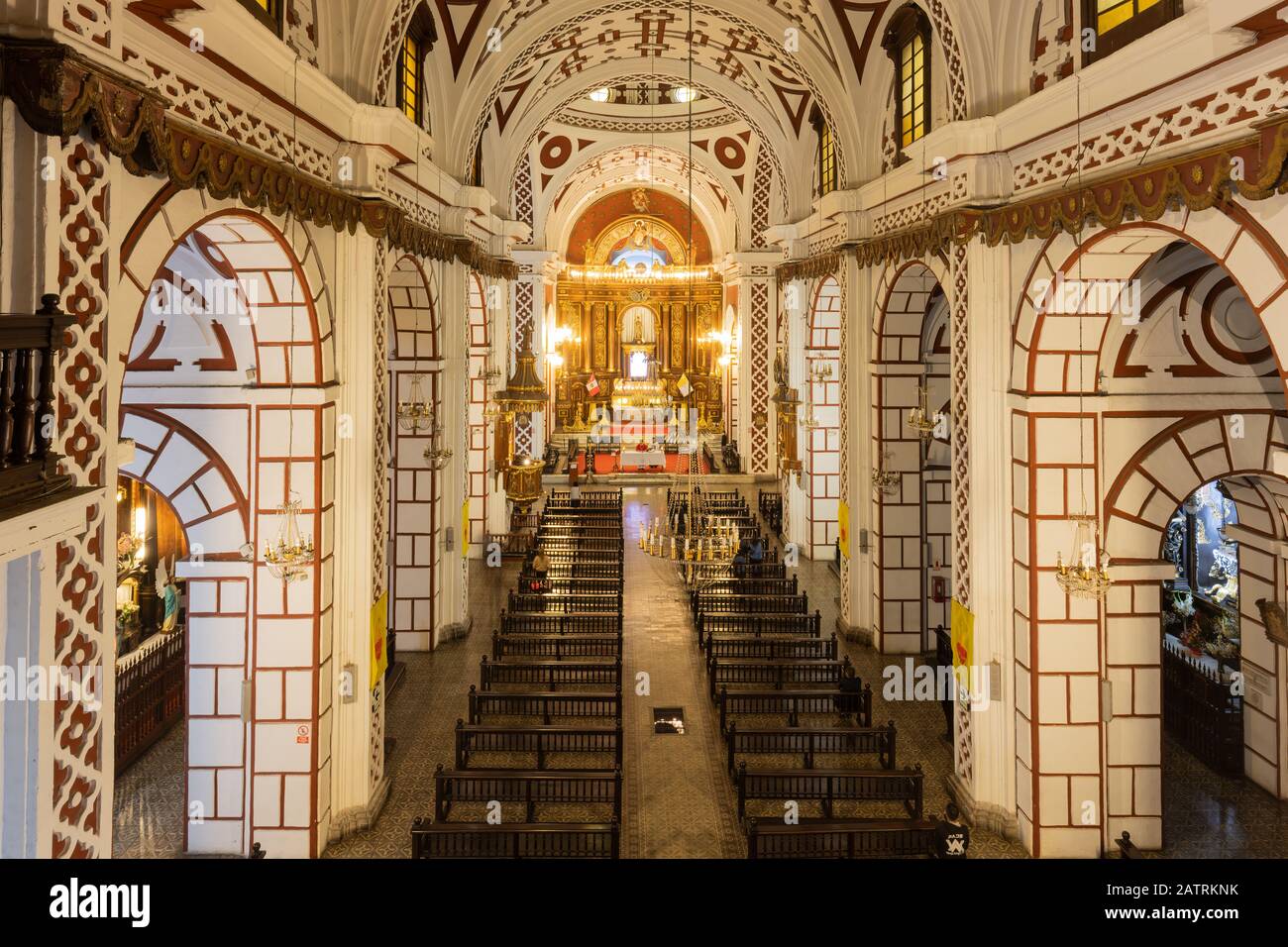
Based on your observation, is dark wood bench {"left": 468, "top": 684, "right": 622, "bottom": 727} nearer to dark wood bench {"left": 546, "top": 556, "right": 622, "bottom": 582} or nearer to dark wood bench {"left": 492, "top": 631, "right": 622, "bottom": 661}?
dark wood bench {"left": 492, "top": 631, "right": 622, "bottom": 661}

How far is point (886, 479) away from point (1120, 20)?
25.6 feet

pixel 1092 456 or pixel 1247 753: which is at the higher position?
pixel 1092 456

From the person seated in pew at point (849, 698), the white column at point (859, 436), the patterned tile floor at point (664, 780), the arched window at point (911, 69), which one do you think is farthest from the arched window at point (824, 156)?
the person seated in pew at point (849, 698)

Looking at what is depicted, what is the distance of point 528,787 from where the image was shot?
9.05 metres

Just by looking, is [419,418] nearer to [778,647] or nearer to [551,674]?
[551,674]

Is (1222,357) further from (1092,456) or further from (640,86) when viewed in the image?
(640,86)

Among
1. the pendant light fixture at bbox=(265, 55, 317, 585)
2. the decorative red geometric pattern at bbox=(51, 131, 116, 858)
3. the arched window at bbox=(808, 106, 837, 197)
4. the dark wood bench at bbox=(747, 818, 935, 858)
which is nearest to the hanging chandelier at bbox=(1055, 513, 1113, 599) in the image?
the dark wood bench at bbox=(747, 818, 935, 858)

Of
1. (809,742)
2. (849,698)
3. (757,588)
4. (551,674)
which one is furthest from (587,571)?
(809,742)

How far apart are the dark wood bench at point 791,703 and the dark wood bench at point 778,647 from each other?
86 cm

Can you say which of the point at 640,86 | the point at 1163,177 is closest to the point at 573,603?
the point at 1163,177

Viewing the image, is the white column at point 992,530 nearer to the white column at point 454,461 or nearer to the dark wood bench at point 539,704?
the dark wood bench at point 539,704

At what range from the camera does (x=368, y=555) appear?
9.45 meters

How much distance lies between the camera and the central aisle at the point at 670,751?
9.22 metres

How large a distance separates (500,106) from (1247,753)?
55.2 ft
